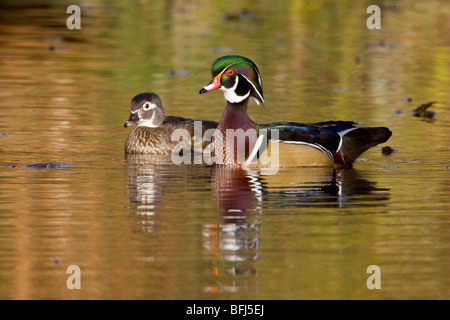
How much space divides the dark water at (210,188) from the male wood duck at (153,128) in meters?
0.38

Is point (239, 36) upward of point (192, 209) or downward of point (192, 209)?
upward

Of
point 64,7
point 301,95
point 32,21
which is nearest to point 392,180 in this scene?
point 301,95

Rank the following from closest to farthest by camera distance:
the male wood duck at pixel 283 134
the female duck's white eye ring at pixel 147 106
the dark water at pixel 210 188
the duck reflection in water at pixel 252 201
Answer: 1. the dark water at pixel 210 188
2. the duck reflection in water at pixel 252 201
3. the male wood duck at pixel 283 134
4. the female duck's white eye ring at pixel 147 106

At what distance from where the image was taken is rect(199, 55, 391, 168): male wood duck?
1258 centimetres

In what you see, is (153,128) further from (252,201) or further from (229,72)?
(252,201)

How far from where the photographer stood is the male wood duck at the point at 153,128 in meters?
13.9

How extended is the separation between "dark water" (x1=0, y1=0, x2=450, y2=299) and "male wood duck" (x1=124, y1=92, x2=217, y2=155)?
38 centimetres

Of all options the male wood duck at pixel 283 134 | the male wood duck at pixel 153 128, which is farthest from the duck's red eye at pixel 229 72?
the male wood duck at pixel 153 128

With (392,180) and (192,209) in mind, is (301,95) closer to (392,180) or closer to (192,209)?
(392,180)

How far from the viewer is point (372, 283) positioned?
25.8 ft

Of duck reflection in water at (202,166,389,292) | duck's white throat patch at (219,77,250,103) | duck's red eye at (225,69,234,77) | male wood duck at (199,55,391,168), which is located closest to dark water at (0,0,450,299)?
duck reflection in water at (202,166,389,292)

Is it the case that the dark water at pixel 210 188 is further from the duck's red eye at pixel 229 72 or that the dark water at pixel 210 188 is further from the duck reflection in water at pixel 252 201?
the duck's red eye at pixel 229 72

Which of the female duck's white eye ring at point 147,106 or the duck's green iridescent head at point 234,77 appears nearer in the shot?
the duck's green iridescent head at point 234,77
